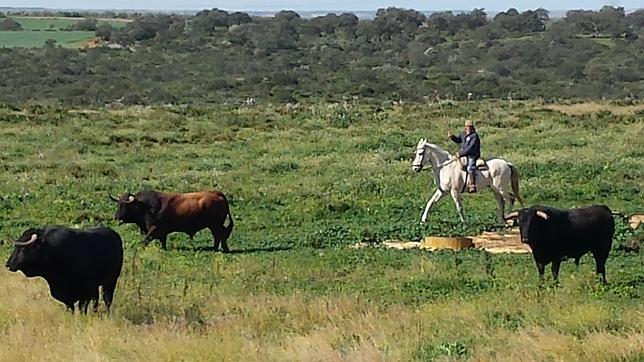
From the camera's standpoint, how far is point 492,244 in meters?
19.5

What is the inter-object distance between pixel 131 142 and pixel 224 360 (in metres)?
28.3

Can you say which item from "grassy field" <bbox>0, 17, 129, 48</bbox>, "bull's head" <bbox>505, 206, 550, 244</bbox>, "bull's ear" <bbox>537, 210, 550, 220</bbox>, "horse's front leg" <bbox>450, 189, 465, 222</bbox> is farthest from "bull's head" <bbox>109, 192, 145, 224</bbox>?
"grassy field" <bbox>0, 17, 129, 48</bbox>

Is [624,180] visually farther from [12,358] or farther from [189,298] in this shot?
[12,358]

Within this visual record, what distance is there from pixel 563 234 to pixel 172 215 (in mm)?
6838

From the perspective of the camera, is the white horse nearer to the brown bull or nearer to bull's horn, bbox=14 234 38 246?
the brown bull

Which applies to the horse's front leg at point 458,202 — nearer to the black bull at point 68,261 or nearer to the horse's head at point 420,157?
the horse's head at point 420,157

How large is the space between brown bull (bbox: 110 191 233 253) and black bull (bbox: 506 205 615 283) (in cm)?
556

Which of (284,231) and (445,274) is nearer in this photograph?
(445,274)

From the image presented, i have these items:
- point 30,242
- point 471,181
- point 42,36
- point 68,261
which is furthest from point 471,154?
point 42,36

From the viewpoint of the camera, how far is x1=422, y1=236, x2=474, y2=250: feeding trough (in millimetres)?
18625

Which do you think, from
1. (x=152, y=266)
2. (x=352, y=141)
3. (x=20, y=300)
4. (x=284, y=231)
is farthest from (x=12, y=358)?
(x=352, y=141)

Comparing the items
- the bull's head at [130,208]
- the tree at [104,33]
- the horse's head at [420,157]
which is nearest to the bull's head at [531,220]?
the bull's head at [130,208]

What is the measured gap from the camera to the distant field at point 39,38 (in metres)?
122

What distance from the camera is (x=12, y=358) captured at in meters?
9.77
